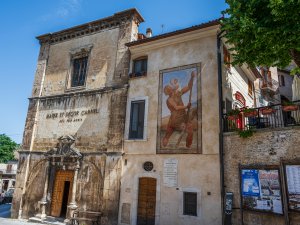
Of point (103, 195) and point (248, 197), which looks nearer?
point (248, 197)

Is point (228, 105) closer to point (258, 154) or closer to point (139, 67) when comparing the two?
point (258, 154)

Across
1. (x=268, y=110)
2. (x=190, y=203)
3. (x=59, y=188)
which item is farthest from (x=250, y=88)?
(x=59, y=188)

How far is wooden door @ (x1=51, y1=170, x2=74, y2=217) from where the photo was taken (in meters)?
13.7

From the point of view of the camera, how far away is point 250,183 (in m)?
9.16

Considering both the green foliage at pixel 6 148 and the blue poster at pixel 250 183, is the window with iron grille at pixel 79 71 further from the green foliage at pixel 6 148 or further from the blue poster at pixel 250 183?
the green foliage at pixel 6 148

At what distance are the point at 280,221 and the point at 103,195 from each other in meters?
7.92

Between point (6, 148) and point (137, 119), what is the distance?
150ft

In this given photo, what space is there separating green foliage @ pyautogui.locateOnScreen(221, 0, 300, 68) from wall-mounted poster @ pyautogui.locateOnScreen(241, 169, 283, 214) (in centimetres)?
415

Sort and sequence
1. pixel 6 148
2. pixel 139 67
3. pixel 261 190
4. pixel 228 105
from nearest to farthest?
pixel 261 190 → pixel 228 105 → pixel 139 67 → pixel 6 148

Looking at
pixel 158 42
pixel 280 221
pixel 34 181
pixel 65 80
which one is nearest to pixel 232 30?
pixel 158 42

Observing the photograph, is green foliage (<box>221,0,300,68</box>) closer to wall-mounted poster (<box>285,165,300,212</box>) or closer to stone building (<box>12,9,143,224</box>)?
wall-mounted poster (<box>285,165,300,212</box>)

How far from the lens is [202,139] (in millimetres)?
10711

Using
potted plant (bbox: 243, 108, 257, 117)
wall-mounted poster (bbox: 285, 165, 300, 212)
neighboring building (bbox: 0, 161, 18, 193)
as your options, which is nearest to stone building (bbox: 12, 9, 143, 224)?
potted plant (bbox: 243, 108, 257, 117)

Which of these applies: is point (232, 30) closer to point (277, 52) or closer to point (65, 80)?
point (277, 52)
